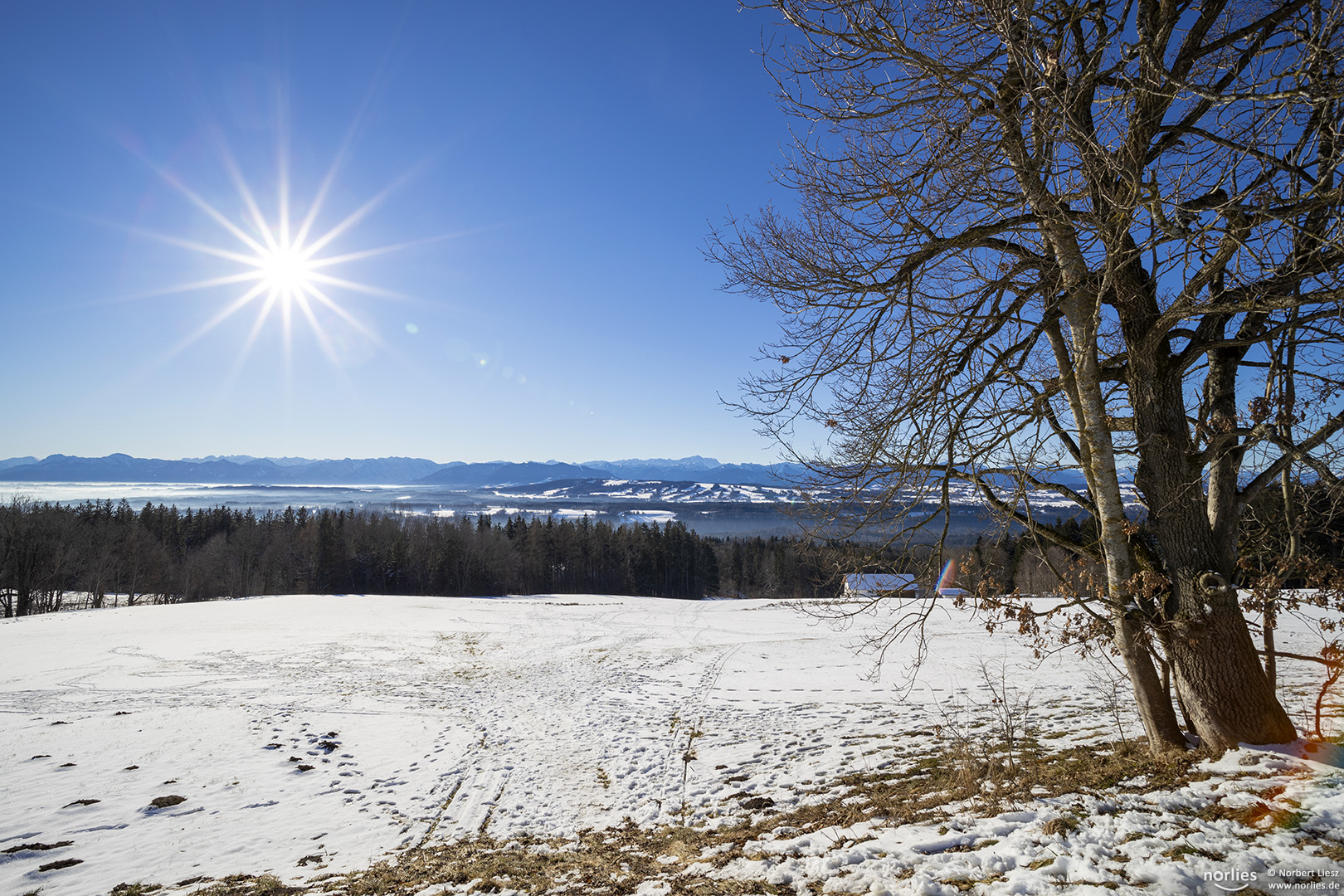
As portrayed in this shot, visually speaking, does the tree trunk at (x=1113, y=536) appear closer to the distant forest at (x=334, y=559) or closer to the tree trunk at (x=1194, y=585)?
the tree trunk at (x=1194, y=585)

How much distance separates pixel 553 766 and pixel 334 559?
70820 millimetres

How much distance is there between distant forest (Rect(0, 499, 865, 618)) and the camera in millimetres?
51938

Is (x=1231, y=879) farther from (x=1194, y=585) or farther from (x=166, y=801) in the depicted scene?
(x=166, y=801)

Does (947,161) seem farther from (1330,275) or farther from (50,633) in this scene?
(50,633)

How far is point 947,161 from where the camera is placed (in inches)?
179

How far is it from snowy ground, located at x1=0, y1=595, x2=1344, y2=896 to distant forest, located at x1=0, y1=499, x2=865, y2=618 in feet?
106

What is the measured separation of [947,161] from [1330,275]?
8.60ft

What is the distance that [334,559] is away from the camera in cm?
6775

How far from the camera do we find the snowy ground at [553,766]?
3.56 meters

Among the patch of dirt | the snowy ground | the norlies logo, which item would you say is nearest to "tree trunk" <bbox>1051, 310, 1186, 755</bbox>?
Result: the snowy ground

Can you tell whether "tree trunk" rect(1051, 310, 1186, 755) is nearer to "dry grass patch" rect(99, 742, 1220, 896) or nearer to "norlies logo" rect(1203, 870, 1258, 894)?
"dry grass patch" rect(99, 742, 1220, 896)

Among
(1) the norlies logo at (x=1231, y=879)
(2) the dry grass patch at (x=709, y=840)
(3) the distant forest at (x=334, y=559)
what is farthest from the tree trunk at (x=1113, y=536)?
(3) the distant forest at (x=334, y=559)

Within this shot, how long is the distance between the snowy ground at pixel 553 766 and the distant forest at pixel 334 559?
32.2 metres

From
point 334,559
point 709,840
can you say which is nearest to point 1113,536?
point 709,840
